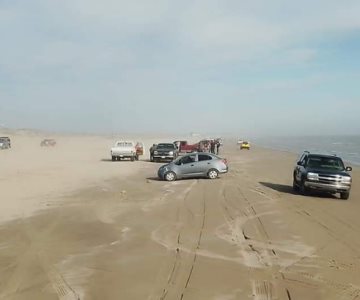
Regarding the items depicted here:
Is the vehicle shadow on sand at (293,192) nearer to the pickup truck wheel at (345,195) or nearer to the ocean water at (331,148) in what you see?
the pickup truck wheel at (345,195)

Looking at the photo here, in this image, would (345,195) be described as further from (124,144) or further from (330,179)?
(124,144)

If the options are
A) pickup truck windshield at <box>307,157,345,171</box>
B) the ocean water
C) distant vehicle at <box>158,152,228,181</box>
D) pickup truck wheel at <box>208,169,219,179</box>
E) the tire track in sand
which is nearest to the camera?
the tire track in sand

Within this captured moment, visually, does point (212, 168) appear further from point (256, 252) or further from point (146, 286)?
point (146, 286)

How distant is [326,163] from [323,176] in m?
1.41

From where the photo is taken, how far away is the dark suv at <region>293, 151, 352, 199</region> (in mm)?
20312

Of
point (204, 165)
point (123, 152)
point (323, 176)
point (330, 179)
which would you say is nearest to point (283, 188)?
point (323, 176)

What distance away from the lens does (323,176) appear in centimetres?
2059

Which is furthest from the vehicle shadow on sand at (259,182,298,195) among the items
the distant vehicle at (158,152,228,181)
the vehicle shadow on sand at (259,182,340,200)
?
the distant vehicle at (158,152,228,181)

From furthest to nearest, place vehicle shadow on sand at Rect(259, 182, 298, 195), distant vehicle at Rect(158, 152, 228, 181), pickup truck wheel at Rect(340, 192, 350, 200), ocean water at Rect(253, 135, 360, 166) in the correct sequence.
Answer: ocean water at Rect(253, 135, 360, 166) → distant vehicle at Rect(158, 152, 228, 181) → vehicle shadow on sand at Rect(259, 182, 298, 195) → pickup truck wheel at Rect(340, 192, 350, 200)

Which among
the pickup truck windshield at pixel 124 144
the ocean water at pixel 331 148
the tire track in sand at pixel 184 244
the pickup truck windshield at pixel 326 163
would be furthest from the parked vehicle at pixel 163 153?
the tire track in sand at pixel 184 244

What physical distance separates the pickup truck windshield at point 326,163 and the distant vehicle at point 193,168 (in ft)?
21.3

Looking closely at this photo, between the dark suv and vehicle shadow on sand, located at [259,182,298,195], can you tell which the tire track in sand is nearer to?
the dark suv

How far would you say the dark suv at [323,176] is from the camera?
20312mm

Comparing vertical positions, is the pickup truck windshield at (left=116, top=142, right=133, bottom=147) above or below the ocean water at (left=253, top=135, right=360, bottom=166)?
above
